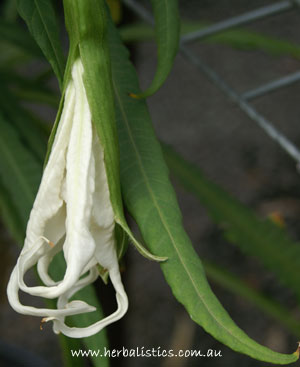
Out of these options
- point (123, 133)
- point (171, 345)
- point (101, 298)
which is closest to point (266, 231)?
point (101, 298)

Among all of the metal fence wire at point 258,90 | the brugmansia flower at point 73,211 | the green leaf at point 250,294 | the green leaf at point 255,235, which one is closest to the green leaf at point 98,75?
the brugmansia flower at point 73,211

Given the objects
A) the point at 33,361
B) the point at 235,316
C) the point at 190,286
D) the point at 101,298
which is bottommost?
the point at 235,316

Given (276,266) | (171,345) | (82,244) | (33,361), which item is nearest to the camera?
(82,244)

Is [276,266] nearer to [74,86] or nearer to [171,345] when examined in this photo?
[74,86]

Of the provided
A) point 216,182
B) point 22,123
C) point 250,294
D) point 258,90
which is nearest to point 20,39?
point 22,123

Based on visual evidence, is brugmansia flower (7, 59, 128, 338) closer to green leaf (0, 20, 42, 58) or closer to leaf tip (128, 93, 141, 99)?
leaf tip (128, 93, 141, 99)

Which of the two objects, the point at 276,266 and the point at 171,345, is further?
the point at 171,345
